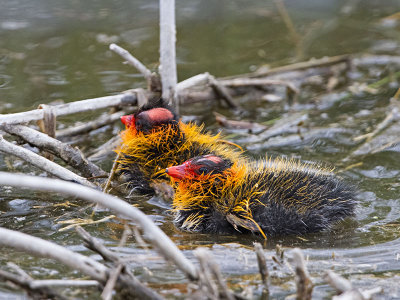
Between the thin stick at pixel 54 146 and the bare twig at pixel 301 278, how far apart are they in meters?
2.42

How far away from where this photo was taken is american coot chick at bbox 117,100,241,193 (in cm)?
504

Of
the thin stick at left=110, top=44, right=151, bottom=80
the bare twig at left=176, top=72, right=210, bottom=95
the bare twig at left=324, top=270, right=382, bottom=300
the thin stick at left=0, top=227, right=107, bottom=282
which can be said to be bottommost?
the bare twig at left=324, top=270, right=382, bottom=300

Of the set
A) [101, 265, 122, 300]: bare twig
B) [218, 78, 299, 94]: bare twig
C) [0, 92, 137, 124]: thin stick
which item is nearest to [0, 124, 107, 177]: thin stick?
[0, 92, 137, 124]: thin stick

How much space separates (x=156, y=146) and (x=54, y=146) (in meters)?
0.84

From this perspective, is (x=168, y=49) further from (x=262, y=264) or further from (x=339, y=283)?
(x=339, y=283)

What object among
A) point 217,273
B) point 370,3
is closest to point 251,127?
point 217,273

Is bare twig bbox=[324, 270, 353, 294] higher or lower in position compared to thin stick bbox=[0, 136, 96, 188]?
lower

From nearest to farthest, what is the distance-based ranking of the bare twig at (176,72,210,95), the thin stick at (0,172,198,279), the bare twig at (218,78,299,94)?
1. the thin stick at (0,172,198,279)
2. the bare twig at (176,72,210,95)
3. the bare twig at (218,78,299,94)

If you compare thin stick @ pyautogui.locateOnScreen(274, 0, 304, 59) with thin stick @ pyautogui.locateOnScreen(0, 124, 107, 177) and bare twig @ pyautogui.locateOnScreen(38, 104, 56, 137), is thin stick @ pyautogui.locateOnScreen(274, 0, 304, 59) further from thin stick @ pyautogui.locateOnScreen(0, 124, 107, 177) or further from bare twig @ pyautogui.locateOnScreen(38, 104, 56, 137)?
thin stick @ pyautogui.locateOnScreen(0, 124, 107, 177)

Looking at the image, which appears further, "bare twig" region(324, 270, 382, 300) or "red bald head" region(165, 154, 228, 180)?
"red bald head" region(165, 154, 228, 180)

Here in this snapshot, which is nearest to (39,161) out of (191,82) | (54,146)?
(54,146)

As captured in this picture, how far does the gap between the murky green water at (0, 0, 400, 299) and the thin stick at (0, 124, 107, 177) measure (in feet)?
1.00

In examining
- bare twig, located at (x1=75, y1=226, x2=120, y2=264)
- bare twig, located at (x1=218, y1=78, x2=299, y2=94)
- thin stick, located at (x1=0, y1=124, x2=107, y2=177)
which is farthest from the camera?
bare twig, located at (x1=218, y1=78, x2=299, y2=94)

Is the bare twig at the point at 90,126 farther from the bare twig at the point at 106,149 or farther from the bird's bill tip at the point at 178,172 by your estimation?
the bird's bill tip at the point at 178,172
